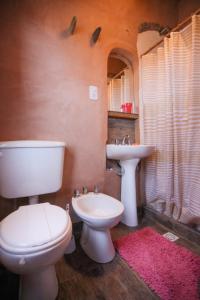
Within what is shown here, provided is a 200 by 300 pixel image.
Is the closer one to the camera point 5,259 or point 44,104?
point 5,259

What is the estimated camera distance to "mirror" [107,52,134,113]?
1.85 metres

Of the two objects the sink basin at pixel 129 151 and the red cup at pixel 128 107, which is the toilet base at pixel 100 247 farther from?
the red cup at pixel 128 107

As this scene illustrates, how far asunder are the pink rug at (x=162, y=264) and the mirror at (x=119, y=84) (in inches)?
51.0

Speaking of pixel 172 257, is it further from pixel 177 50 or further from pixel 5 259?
pixel 177 50

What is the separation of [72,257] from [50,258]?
23.9 inches

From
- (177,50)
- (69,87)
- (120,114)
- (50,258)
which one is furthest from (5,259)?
(177,50)

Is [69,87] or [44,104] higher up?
[69,87]

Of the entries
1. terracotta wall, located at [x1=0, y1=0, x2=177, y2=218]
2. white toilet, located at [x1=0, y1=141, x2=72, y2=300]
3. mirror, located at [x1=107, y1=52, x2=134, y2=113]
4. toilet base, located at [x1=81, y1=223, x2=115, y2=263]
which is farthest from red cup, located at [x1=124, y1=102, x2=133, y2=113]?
toilet base, located at [x1=81, y1=223, x2=115, y2=263]

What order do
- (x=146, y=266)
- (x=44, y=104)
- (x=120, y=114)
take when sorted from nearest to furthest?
(x=146, y=266)
(x=44, y=104)
(x=120, y=114)

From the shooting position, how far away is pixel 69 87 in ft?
4.79

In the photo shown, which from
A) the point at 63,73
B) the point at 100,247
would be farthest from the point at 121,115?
the point at 100,247

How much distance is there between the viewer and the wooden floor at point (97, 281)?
0.91 m

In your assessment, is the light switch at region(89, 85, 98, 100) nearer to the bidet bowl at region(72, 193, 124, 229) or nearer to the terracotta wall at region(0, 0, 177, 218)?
the terracotta wall at region(0, 0, 177, 218)

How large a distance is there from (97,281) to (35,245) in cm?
58
